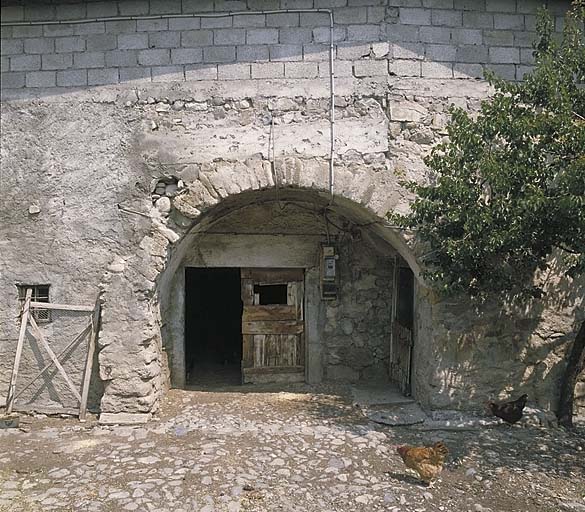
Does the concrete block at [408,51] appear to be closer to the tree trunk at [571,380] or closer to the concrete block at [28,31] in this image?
the tree trunk at [571,380]

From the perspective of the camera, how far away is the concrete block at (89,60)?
6234 millimetres

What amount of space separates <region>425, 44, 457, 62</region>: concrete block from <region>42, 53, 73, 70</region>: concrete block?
4.10 m

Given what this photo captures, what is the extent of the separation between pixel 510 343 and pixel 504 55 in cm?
325

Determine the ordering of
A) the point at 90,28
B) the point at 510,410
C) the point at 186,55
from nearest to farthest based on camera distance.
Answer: the point at 510,410 → the point at 186,55 → the point at 90,28

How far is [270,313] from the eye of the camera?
770cm

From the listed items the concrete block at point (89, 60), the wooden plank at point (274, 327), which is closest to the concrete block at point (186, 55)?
the concrete block at point (89, 60)

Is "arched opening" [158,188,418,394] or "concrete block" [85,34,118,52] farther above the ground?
"concrete block" [85,34,118,52]

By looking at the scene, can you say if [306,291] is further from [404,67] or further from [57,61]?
[57,61]

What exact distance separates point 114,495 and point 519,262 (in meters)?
4.31

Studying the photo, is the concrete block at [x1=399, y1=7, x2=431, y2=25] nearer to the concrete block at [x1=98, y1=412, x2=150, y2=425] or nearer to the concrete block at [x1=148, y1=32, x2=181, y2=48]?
the concrete block at [x1=148, y1=32, x2=181, y2=48]

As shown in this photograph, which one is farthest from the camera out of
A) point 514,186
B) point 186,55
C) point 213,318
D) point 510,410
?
point 213,318

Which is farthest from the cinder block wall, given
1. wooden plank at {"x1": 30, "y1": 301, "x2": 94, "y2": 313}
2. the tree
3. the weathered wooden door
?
the weathered wooden door

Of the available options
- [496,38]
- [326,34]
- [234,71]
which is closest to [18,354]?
[234,71]

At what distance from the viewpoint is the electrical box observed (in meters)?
7.45
